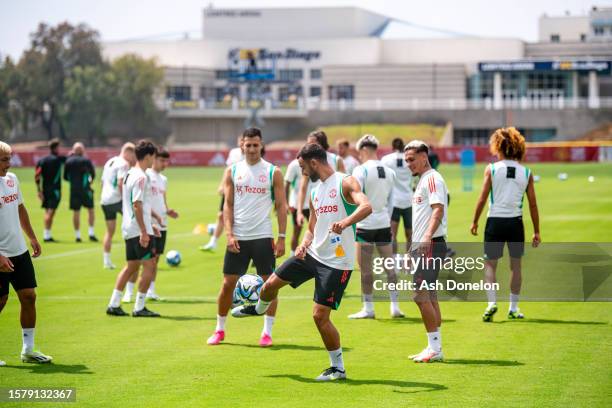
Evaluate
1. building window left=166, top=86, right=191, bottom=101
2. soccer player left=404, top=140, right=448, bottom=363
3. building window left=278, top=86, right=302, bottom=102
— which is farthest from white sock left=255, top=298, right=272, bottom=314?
building window left=166, top=86, right=191, bottom=101

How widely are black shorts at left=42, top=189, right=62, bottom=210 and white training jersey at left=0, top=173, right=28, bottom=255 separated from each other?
49.7 ft

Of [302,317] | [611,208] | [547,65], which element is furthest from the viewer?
[547,65]

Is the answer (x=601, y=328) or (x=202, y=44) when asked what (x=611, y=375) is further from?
(x=202, y=44)

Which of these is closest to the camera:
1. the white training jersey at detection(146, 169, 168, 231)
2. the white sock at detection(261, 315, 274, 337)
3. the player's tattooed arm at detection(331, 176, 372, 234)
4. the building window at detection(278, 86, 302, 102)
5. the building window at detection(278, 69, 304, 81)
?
the player's tattooed arm at detection(331, 176, 372, 234)

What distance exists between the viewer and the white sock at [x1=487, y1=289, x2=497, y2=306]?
13469 mm

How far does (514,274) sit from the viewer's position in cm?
1344

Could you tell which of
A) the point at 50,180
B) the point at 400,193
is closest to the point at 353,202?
the point at 400,193

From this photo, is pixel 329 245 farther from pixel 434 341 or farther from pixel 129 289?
pixel 129 289

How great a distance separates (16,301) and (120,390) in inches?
272

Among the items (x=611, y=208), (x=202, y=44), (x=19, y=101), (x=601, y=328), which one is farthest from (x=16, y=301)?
(x=202, y=44)

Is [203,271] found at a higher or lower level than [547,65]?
lower

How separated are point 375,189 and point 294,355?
11.5 feet

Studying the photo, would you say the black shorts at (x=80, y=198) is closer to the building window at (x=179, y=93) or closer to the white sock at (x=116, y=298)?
the white sock at (x=116, y=298)

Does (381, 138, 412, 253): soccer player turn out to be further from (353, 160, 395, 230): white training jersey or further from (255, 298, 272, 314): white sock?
(255, 298, 272, 314): white sock
